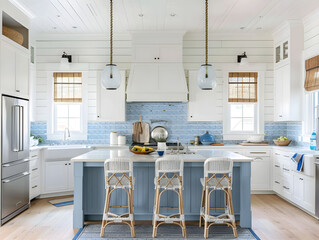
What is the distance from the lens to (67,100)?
6.07 meters

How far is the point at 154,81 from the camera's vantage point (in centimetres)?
570

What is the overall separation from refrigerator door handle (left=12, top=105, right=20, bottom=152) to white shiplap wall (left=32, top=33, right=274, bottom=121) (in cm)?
181

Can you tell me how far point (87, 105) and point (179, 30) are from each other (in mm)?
2501

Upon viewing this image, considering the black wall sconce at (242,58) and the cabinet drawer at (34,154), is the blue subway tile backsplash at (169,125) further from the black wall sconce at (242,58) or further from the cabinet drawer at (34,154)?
the black wall sconce at (242,58)

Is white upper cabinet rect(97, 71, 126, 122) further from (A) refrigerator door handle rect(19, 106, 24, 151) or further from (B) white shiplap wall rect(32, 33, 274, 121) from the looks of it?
(A) refrigerator door handle rect(19, 106, 24, 151)

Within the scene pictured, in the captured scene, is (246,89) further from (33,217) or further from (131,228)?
(33,217)

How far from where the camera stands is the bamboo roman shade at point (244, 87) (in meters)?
6.12

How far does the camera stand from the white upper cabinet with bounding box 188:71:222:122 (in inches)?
234

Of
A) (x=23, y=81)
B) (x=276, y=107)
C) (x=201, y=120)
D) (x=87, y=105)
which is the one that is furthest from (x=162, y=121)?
(x=23, y=81)

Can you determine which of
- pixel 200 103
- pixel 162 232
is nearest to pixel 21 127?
pixel 162 232

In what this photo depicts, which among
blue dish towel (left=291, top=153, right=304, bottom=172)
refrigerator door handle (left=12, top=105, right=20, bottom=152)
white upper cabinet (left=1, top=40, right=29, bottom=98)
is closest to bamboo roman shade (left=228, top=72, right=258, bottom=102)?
blue dish towel (left=291, top=153, right=304, bottom=172)

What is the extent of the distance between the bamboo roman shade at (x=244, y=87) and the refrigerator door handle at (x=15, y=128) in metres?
4.16

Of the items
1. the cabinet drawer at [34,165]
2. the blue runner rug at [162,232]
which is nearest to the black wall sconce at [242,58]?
the blue runner rug at [162,232]

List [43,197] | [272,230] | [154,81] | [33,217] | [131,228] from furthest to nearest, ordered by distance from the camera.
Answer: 1. [154,81]
2. [43,197]
3. [33,217]
4. [272,230]
5. [131,228]
